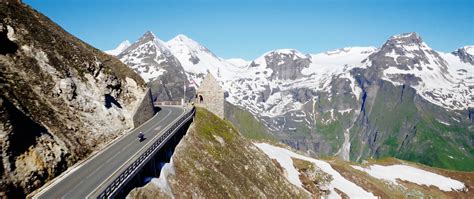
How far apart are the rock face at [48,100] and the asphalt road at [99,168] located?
1.35 m

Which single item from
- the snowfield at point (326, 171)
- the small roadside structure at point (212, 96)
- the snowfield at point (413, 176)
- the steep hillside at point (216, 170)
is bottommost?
the snowfield at point (413, 176)

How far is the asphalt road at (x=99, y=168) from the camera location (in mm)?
37281

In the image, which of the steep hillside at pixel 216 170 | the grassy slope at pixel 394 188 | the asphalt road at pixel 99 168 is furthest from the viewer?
the grassy slope at pixel 394 188

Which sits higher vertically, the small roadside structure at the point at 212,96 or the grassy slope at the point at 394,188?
the small roadside structure at the point at 212,96

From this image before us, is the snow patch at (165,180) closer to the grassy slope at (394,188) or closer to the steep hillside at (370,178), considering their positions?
the steep hillside at (370,178)

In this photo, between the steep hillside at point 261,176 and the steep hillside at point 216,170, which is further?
the steep hillside at point 261,176

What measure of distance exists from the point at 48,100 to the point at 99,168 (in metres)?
11.7

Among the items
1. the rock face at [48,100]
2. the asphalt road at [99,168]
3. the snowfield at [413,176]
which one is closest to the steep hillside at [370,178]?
the snowfield at [413,176]

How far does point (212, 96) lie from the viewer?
94500 mm

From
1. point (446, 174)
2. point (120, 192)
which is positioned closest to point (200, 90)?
point (120, 192)

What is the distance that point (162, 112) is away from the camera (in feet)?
287

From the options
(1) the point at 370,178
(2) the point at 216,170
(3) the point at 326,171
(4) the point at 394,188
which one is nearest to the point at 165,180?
(2) the point at 216,170

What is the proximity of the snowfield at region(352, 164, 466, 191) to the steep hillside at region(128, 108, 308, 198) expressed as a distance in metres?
55.2

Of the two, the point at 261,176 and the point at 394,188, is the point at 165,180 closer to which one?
the point at 261,176
